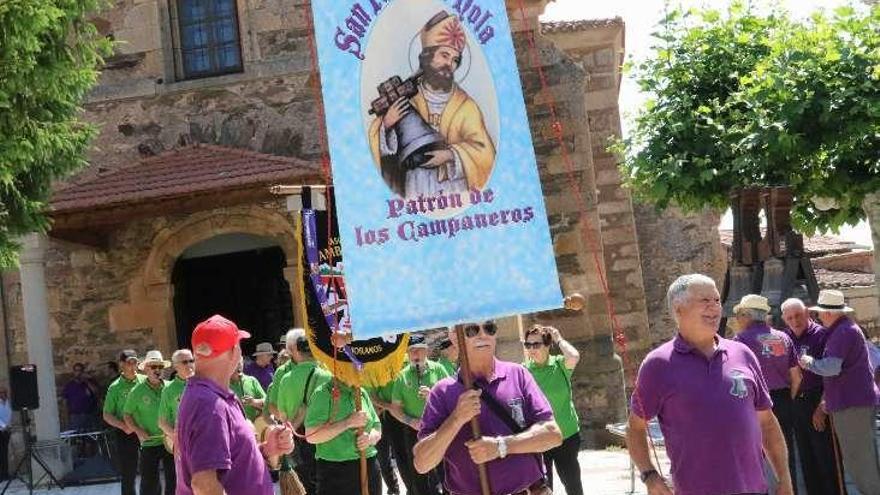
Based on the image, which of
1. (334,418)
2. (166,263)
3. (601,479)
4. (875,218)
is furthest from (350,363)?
(166,263)

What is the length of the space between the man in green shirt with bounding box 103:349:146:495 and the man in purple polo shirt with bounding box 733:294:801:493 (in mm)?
5833

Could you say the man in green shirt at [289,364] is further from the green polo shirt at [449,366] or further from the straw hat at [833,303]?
the straw hat at [833,303]

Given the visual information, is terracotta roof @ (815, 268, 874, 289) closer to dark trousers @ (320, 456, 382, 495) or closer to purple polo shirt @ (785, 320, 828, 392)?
purple polo shirt @ (785, 320, 828, 392)

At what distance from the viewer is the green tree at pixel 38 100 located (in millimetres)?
11312

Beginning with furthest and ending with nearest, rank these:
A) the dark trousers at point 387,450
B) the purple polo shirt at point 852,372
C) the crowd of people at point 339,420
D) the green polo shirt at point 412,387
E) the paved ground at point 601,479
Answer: the paved ground at point 601,479
the dark trousers at point 387,450
the green polo shirt at point 412,387
the purple polo shirt at point 852,372
the crowd of people at point 339,420

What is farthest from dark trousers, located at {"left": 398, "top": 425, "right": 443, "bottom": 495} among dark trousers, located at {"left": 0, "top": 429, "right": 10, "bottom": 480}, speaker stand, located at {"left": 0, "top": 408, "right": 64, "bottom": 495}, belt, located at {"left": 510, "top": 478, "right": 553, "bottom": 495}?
dark trousers, located at {"left": 0, "top": 429, "right": 10, "bottom": 480}

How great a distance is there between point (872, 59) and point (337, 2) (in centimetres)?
887

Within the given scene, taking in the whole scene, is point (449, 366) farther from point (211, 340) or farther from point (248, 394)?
point (211, 340)

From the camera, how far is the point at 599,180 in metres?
22.1

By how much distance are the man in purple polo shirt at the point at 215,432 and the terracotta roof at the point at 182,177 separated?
10581 millimetres

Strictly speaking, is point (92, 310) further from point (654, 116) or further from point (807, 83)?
point (807, 83)

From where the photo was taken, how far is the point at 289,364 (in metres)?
9.46

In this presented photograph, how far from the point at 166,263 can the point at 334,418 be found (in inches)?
422

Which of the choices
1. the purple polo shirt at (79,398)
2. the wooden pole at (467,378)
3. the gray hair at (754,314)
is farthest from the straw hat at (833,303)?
the purple polo shirt at (79,398)
